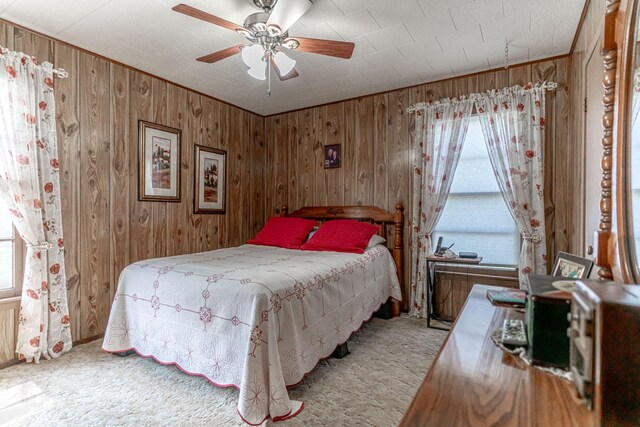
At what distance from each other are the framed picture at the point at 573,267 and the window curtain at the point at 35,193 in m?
3.35

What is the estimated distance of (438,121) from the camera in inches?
133

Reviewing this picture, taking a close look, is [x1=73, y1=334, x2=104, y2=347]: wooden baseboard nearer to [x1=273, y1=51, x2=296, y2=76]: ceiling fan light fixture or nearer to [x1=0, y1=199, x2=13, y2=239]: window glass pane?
[x1=0, y1=199, x2=13, y2=239]: window glass pane

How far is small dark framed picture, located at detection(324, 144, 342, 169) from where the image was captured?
13.3ft

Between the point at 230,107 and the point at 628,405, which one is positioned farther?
the point at 230,107

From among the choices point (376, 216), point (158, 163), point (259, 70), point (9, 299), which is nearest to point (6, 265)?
point (9, 299)

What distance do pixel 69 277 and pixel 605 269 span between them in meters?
3.49

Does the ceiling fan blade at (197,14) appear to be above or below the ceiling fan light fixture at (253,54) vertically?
above

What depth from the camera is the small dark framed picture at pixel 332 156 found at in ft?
13.3

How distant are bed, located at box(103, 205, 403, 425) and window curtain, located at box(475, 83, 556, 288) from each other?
153 cm

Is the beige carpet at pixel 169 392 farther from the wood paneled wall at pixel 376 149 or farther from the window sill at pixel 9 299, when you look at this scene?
the wood paneled wall at pixel 376 149

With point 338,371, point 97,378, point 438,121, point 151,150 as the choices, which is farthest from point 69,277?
point 438,121

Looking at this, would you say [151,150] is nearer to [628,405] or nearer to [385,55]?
[385,55]

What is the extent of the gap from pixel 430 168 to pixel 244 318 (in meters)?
2.47

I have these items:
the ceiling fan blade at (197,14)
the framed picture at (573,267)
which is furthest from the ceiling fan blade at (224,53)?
the framed picture at (573,267)
